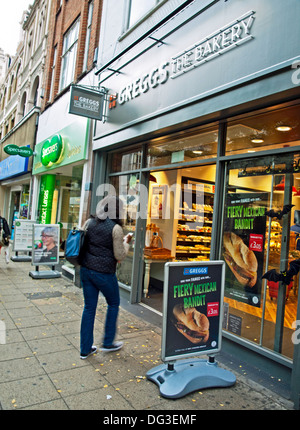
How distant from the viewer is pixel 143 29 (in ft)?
20.9

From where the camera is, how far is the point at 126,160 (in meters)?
7.30

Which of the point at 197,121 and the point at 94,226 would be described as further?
the point at 197,121

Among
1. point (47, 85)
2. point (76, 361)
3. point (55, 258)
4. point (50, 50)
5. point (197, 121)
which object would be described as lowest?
point (76, 361)

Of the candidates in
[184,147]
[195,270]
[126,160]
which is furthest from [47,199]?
[195,270]

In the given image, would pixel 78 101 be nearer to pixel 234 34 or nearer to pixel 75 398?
pixel 234 34

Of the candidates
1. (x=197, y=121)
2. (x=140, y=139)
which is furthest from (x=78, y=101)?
(x=197, y=121)

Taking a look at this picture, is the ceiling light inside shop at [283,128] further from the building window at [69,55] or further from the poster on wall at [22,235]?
the building window at [69,55]

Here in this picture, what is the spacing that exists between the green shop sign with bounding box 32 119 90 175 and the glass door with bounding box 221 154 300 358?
507 cm

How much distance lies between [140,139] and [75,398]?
189 inches

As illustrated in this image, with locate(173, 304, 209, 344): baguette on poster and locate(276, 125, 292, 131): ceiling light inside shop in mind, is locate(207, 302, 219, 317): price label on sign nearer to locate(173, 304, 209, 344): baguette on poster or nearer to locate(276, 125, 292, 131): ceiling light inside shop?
locate(173, 304, 209, 344): baguette on poster

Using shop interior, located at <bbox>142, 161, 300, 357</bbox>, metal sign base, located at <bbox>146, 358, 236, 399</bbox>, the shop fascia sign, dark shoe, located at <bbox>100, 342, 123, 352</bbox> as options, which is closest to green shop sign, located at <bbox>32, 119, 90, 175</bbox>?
shop interior, located at <bbox>142, 161, 300, 357</bbox>

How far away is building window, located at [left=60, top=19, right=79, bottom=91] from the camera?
10984 mm

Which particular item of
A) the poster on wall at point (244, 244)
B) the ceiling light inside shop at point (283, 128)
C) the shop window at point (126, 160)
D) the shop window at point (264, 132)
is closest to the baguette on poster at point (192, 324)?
the poster on wall at point (244, 244)

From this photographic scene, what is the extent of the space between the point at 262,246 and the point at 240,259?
389 millimetres
